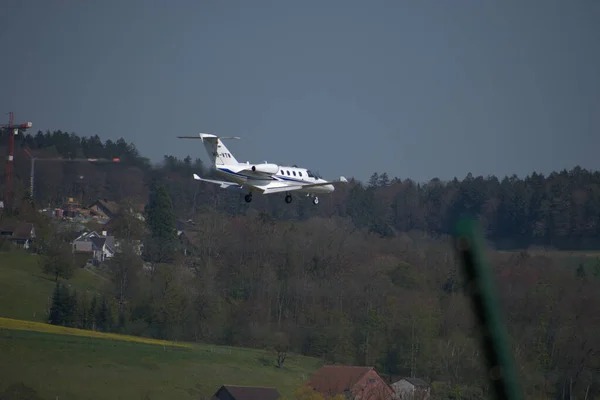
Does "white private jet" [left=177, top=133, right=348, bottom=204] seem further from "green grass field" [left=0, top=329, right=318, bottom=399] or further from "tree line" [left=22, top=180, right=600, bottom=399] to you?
"tree line" [left=22, top=180, right=600, bottom=399]

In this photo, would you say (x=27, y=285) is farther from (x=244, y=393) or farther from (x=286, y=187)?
(x=286, y=187)

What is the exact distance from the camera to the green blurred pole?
89375 mm

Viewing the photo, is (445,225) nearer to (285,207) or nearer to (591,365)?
(285,207)

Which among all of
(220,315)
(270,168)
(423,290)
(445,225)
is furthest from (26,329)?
(445,225)

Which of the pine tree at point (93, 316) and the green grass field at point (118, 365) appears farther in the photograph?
the pine tree at point (93, 316)

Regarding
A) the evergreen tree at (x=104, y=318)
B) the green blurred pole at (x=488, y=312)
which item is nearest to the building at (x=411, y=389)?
the green blurred pole at (x=488, y=312)

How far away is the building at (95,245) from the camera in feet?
528

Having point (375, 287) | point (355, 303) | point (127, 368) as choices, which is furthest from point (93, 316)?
point (375, 287)

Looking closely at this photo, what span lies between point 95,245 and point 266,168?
98.0 m

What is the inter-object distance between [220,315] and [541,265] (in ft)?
123

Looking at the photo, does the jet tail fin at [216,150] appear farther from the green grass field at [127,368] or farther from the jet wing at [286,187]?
the green grass field at [127,368]

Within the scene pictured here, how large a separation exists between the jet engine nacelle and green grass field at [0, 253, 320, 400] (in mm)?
22466

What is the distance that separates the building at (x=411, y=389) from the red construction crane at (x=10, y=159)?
3738 inches

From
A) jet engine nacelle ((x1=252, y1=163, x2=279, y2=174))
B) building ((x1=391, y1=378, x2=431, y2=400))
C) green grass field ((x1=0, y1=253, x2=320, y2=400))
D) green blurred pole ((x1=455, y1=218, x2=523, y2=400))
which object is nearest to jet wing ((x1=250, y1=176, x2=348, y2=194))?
jet engine nacelle ((x1=252, y1=163, x2=279, y2=174))
